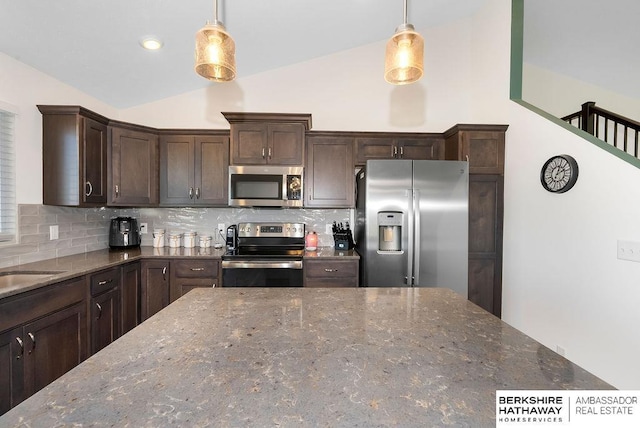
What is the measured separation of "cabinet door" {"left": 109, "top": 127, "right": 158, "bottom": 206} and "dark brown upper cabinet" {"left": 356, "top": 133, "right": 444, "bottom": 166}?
215 cm

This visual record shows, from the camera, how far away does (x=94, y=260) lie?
2473 millimetres

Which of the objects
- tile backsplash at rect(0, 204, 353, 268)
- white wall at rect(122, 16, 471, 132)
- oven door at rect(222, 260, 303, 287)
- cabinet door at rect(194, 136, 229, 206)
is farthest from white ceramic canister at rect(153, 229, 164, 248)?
white wall at rect(122, 16, 471, 132)

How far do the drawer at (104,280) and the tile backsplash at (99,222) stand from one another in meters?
0.58

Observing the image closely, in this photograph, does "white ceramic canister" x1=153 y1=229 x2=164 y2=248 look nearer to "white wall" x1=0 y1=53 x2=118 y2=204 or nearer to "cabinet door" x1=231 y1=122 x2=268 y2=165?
"white wall" x1=0 y1=53 x2=118 y2=204

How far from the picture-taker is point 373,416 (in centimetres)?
59

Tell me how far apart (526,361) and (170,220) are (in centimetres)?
348

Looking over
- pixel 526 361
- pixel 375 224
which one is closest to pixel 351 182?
pixel 375 224

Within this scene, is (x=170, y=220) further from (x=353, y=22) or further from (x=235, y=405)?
(x=235, y=405)

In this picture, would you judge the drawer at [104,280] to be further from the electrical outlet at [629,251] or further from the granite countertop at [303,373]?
the electrical outlet at [629,251]

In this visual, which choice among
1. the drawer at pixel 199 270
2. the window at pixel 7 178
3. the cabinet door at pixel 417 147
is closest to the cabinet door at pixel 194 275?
the drawer at pixel 199 270

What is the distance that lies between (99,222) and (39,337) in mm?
1606

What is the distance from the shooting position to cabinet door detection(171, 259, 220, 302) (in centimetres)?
280

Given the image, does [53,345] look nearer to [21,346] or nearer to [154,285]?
[21,346]

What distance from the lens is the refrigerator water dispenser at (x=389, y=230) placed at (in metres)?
2.54
